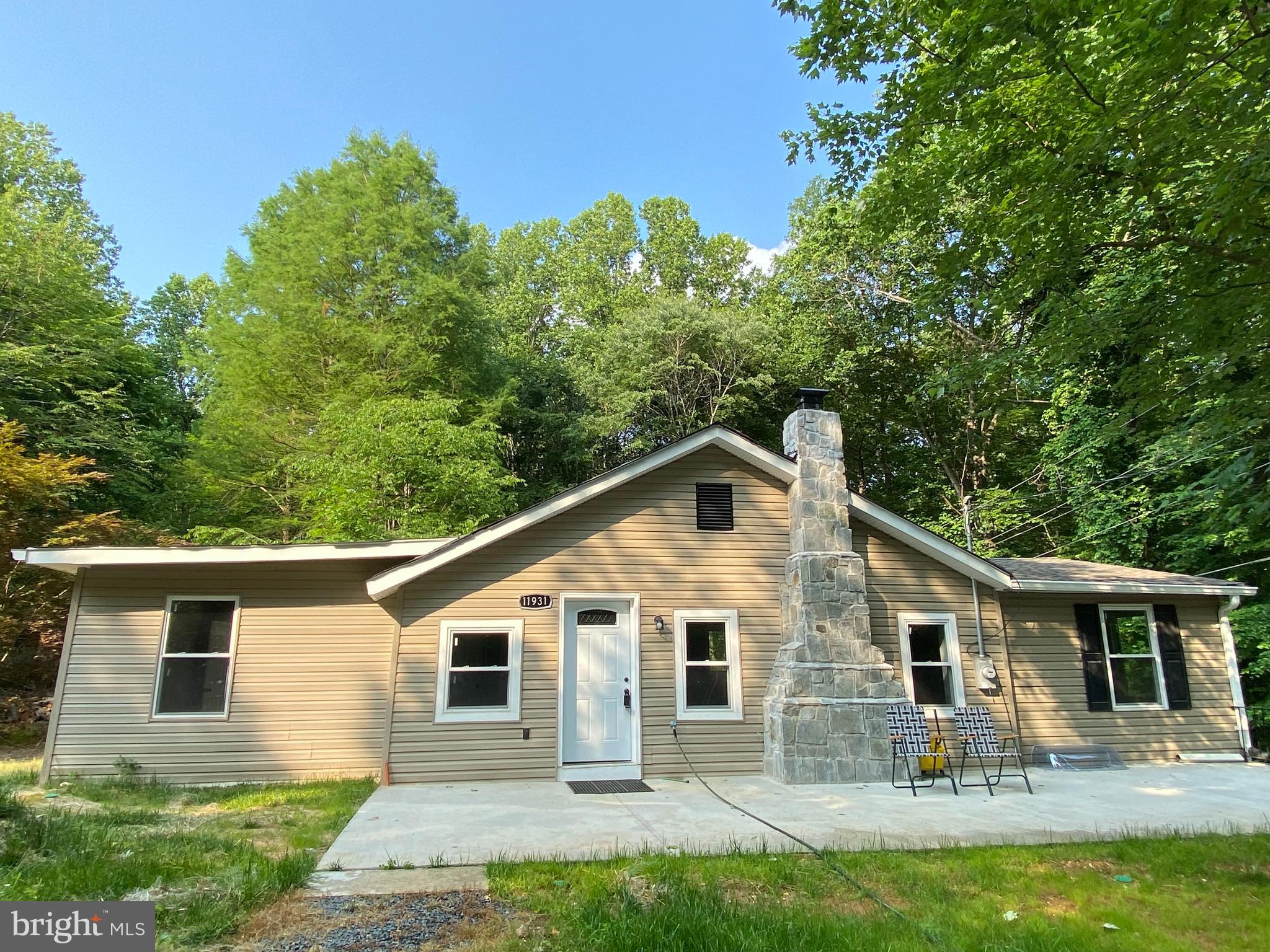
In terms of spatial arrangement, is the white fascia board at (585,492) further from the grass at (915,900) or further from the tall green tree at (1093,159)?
the grass at (915,900)

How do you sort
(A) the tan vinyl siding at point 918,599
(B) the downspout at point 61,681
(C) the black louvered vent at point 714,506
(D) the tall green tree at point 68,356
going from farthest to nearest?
(D) the tall green tree at point 68,356
(A) the tan vinyl siding at point 918,599
(C) the black louvered vent at point 714,506
(B) the downspout at point 61,681

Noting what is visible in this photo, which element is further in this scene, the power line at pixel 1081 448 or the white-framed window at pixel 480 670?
the white-framed window at pixel 480 670

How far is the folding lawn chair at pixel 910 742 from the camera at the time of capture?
7.72 m

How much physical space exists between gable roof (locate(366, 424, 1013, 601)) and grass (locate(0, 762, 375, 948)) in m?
2.63

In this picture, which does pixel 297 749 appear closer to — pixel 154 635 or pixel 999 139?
pixel 154 635

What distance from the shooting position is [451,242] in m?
20.2

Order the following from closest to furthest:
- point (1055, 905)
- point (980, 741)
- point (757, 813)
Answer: point (1055, 905), point (757, 813), point (980, 741)

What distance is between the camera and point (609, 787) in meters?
7.85

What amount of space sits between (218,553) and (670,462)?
573 centimetres

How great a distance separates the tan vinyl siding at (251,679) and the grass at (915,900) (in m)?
5.20

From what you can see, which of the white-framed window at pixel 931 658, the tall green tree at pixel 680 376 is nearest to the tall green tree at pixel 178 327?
the tall green tree at pixel 680 376

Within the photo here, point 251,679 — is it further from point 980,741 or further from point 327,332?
point 327,332

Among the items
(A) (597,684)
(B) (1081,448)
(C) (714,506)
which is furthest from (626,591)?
(B) (1081,448)

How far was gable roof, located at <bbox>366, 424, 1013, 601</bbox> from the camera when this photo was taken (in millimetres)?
8359
